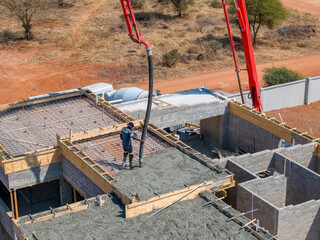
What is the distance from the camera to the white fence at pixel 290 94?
99.7 ft

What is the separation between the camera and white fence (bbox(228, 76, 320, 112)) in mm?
30391

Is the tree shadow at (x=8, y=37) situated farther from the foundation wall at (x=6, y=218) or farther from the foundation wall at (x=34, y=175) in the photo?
the foundation wall at (x=34, y=175)

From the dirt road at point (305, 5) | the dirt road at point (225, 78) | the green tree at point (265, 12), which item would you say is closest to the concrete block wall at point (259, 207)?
the dirt road at point (225, 78)

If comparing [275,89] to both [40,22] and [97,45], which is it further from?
[40,22]

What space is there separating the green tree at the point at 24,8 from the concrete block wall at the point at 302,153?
32401 mm

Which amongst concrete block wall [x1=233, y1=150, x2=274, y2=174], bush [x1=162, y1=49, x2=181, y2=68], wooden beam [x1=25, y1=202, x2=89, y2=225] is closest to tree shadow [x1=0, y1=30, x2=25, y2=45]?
bush [x1=162, y1=49, x2=181, y2=68]

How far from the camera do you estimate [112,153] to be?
17203mm

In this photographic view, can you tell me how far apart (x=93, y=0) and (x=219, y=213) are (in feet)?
162

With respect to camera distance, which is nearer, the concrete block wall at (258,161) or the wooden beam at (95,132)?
the concrete block wall at (258,161)

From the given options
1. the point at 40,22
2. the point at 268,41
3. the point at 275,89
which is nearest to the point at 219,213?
the point at 275,89

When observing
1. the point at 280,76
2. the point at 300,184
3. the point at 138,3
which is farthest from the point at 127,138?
the point at 138,3

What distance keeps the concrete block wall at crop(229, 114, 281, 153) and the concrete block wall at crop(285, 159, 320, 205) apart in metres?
3.14

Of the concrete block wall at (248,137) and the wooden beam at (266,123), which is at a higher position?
the wooden beam at (266,123)

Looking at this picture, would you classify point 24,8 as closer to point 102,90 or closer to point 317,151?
point 102,90
